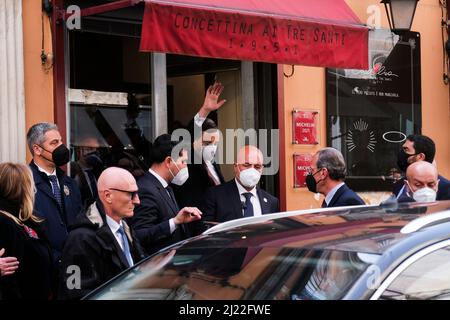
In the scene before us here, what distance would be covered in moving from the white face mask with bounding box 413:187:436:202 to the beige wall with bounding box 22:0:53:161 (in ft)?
11.9

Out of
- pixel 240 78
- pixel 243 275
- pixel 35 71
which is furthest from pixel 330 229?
pixel 240 78

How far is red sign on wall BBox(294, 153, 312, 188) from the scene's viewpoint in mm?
9984

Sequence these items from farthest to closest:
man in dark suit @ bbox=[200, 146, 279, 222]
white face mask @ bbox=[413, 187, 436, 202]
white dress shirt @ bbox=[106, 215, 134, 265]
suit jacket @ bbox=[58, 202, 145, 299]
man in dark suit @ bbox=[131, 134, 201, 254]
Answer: man in dark suit @ bbox=[200, 146, 279, 222] < white face mask @ bbox=[413, 187, 436, 202] < man in dark suit @ bbox=[131, 134, 201, 254] < white dress shirt @ bbox=[106, 215, 134, 265] < suit jacket @ bbox=[58, 202, 145, 299]

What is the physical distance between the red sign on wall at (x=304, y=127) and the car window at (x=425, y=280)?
6.78 m

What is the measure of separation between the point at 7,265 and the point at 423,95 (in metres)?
7.61

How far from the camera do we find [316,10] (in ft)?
28.5

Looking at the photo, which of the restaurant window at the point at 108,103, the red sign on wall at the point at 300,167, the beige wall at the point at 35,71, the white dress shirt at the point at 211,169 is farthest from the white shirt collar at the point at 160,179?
the red sign on wall at the point at 300,167

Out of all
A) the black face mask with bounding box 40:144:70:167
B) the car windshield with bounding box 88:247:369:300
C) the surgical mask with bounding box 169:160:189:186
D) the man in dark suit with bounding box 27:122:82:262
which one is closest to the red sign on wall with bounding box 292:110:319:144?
the surgical mask with bounding box 169:160:189:186

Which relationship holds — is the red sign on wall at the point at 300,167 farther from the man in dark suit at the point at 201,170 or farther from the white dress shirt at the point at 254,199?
the white dress shirt at the point at 254,199

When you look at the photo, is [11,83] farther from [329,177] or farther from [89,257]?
[89,257]

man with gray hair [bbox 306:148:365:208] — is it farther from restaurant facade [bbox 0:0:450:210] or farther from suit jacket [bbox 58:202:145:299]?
suit jacket [bbox 58:202:145:299]

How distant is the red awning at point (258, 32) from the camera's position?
7.10m

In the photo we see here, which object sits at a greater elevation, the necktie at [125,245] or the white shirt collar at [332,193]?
the white shirt collar at [332,193]
